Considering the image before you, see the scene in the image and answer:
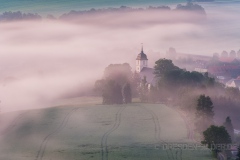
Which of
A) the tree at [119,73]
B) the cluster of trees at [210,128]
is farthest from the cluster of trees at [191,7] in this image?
the cluster of trees at [210,128]

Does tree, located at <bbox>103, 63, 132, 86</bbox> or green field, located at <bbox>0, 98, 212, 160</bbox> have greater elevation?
tree, located at <bbox>103, 63, 132, 86</bbox>

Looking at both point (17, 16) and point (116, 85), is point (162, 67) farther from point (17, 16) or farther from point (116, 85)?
point (17, 16)

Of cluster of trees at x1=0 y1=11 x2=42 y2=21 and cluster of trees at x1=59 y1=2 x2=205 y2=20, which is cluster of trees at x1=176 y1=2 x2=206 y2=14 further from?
cluster of trees at x1=0 y1=11 x2=42 y2=21

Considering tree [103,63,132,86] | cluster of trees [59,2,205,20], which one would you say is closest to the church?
tree [103,63,132,86]

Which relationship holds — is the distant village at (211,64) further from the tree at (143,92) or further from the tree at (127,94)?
the tree at (127,94)

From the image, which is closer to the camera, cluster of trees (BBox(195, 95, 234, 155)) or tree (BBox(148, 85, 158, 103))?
cluster of trees (BBox(195, 95, 234, 155))

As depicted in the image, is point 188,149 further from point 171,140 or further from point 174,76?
point 174,76
